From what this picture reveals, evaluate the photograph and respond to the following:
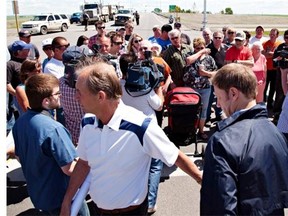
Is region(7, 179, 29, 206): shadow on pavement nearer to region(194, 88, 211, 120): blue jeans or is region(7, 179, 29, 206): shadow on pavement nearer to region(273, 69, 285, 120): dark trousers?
region(194, 88, 211, 120): blue jeans

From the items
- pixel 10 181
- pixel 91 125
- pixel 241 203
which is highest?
pixel 91 125

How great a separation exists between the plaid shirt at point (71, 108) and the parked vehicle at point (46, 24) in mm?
28101

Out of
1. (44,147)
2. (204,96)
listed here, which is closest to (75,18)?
(204,96)

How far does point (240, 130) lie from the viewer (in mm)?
1713

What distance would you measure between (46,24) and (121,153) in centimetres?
3160

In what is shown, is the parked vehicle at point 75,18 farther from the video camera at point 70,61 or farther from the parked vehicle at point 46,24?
the video camera at point 70,61

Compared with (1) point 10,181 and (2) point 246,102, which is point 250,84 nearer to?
(2) point 246,102

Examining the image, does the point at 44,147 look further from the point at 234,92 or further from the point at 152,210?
the point at 152,210

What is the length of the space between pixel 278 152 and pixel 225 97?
415 millimetres

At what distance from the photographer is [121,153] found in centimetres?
189

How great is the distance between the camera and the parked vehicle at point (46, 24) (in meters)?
29.8

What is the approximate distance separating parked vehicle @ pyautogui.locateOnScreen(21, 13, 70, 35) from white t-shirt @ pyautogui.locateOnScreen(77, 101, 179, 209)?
2995 centimetres

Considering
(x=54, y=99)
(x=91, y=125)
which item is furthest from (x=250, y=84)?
(x=54, y=99)

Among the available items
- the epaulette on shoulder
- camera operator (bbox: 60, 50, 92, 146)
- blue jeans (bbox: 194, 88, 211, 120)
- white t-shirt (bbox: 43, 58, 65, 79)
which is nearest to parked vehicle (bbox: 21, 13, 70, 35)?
white t-shirt (bbox: 43, 58, 65, 79)
